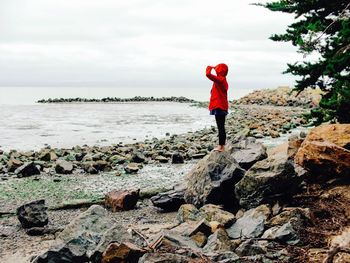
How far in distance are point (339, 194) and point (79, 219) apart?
3.61 meters

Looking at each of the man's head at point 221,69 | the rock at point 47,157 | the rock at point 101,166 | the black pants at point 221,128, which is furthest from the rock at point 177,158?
the man's head at point 221,69

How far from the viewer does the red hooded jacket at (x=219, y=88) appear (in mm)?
9383

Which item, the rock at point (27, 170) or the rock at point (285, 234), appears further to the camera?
the rock at point (27, 170)

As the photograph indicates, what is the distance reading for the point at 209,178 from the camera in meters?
7.03

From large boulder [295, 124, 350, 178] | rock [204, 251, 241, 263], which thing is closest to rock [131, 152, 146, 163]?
large boulder [295, 124, 350, 178]

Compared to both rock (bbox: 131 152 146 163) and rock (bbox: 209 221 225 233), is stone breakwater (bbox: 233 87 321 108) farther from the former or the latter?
rock (bbox: 209 221 225 233)

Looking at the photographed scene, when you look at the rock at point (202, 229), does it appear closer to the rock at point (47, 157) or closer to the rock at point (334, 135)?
the rock at point (334, 135)

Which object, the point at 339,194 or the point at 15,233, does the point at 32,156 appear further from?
the point at 339,194

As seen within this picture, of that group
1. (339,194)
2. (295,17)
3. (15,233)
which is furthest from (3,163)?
(339,194)

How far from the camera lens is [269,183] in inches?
237

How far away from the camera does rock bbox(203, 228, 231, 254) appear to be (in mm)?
4562

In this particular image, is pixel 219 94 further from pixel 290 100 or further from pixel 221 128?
pixel 290 100

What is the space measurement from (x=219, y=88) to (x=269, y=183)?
151 inches

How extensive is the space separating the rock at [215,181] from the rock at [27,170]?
6420 mm
